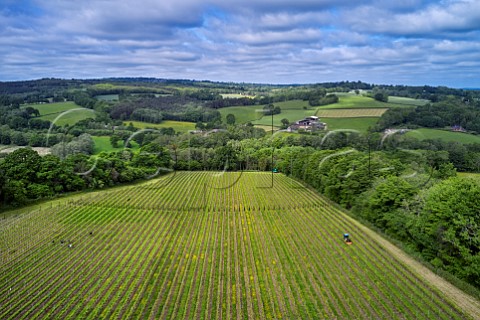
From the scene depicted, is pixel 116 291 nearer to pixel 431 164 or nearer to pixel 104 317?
pixel 104 317

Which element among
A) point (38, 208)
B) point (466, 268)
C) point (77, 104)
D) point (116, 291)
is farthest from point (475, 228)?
point (77, 104)

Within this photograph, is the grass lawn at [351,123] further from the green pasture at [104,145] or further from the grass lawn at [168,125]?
the green pasture at [104,145]

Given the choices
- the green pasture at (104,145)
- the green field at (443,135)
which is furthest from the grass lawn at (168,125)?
the green field at (443,135)

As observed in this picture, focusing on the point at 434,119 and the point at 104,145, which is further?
the point at 434,119

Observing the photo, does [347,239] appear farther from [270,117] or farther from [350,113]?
[270,117]

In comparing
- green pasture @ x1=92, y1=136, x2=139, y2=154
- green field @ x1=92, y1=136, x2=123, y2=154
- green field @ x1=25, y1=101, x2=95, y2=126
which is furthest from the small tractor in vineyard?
green field @ x1=25, y1=101, x2=95, y2=126

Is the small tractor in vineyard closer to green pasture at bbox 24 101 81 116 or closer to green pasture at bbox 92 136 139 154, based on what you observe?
green pasture at bbox 92 136 139 154

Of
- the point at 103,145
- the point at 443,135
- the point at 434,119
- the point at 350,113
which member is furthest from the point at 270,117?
the point at 103,145
